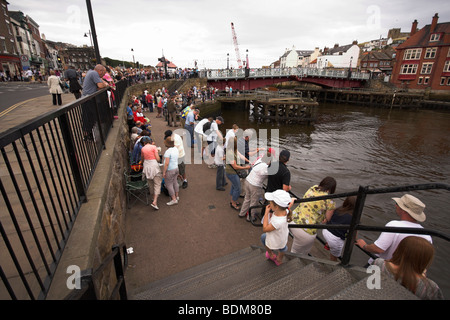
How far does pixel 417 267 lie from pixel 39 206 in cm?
401

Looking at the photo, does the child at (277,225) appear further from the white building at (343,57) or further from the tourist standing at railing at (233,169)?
the white building at (343,57)

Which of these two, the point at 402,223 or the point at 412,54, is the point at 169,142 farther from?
the point at 412,54

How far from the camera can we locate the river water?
27.5 ft

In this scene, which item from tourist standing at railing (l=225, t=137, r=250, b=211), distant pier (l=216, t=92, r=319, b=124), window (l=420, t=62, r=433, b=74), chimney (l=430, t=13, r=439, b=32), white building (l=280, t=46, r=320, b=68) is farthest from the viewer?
white building (l=280, t=46, r=320, b=68)

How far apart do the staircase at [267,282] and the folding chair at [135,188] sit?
251 cm

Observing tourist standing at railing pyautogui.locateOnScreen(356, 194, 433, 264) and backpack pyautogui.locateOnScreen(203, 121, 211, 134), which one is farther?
backpack pyautogui.locateOnScreen(203, 121, 211, 134)

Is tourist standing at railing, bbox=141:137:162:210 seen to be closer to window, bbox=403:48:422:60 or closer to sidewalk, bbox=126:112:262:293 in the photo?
sidewalk, bbox=126:112:262:293

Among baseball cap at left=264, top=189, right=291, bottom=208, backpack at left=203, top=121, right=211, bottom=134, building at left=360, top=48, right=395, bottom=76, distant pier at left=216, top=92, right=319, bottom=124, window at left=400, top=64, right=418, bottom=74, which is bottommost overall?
distant pier at left=216, top=92, right=319, bottom=124

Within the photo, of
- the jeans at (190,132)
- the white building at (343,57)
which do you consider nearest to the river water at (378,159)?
the jeans at (190,132)

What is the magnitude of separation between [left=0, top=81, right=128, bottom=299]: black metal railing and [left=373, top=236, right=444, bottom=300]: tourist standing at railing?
2.97 m

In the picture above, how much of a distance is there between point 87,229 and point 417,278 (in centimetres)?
319

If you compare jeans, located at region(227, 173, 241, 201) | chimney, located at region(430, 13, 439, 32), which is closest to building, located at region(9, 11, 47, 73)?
jeans, located at region(227, 173, 241, 201)
